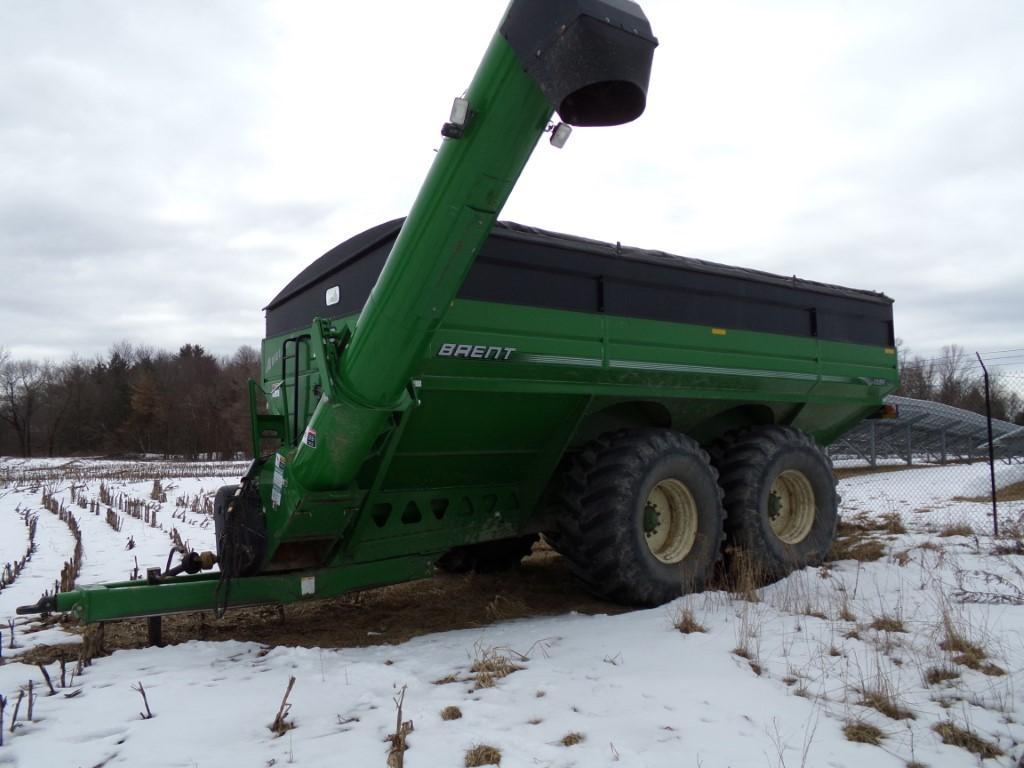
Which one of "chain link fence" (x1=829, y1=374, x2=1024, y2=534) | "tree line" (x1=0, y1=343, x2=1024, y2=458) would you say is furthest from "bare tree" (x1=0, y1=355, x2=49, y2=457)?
"chain link fence" (x1=829, y1=374, x2=1024, y2=534)

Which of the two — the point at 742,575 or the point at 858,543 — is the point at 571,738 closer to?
the point at 742,575

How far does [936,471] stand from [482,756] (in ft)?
65.5

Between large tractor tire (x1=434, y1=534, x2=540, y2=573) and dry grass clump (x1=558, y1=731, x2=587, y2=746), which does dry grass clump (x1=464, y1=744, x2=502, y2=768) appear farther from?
large tractor tire (x1=434, y1=534, x2=540, y2=573)

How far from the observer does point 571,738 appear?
3016 millimetres

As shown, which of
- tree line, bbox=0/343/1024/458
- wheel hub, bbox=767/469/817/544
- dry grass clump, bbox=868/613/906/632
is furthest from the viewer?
tree line, bbox=0/343/1024/458

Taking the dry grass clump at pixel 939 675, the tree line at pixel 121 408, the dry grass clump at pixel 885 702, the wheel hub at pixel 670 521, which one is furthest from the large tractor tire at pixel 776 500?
the tree line at pixel 121 408

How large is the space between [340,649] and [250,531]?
947 mm

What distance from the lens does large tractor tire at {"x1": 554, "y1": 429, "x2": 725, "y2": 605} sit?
5.07 meters

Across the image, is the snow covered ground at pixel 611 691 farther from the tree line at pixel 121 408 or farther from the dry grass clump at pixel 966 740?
the tree line at pixel 121 408

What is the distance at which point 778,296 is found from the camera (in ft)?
21.3

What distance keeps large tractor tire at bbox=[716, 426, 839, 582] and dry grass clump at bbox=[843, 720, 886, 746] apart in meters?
2.59

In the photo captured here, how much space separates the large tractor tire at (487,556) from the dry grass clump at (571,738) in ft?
11.7

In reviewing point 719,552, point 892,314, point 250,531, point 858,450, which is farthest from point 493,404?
point 858,450

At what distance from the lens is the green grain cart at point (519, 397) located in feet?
11.6
